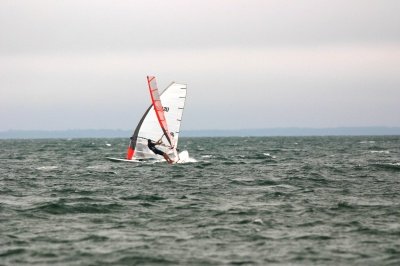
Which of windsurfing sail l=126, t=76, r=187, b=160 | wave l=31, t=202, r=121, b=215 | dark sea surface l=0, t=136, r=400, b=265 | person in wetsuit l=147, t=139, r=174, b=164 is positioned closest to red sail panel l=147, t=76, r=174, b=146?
windsurfing sail l=126, t=76, r=187, b=160

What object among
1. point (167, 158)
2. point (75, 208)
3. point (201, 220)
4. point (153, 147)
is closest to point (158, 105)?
point (153, 147)

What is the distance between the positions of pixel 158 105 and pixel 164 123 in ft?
4.40

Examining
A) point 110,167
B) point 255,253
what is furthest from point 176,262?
point 110,167

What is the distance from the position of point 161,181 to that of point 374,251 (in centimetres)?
1977

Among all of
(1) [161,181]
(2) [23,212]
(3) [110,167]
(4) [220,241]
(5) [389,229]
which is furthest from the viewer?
(3) [110,167]

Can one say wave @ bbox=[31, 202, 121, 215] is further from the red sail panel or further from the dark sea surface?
the red sail panel

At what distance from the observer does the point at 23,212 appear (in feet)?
79.6

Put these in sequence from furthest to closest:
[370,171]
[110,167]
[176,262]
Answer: [110,167], [370,171], [176,262]

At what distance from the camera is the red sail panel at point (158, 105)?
47312 millimetres

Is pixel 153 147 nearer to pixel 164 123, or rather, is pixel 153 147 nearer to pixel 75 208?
pixel 164 123

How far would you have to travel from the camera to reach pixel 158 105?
157 feet

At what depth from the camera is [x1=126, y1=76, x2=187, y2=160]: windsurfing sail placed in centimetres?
4872

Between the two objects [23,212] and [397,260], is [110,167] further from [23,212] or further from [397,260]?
[397,260]

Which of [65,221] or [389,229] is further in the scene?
[65,221]
